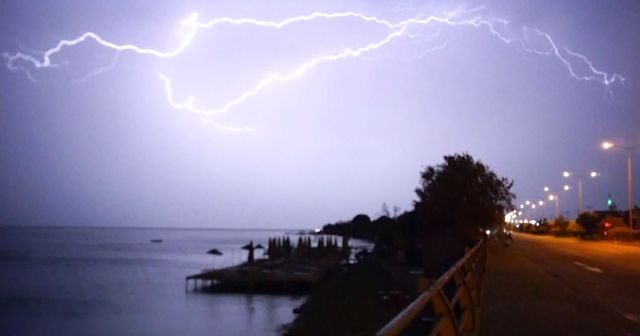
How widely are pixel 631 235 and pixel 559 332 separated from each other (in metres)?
56.9

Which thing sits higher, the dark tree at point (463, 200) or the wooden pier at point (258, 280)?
the dark tree at point (463, 200)

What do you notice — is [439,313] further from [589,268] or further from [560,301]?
[589,268]

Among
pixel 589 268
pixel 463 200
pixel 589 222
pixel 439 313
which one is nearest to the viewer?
pixel 439 313

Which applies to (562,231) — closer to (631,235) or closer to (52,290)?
(631,235)

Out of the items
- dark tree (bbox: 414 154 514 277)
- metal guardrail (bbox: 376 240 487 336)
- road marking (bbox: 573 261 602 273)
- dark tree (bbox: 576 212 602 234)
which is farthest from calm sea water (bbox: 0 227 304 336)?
metal guardrail (bbox: 376 240 487 336)

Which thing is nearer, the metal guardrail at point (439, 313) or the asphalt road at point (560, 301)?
the metal guardrail at point (439, 313)

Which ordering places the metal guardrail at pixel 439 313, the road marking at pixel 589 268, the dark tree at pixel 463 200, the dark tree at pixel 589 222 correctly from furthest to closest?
the dark tree at pixel 589 222
the dark tree at pixel 463 200
the road marking at pixel 589 268
the metal guardrail at pixel 439 313

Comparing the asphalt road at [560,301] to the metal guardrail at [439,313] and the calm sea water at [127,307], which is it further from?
the calm sea water at [127,307]

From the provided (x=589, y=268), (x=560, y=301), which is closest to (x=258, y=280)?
(x=589, y=268)

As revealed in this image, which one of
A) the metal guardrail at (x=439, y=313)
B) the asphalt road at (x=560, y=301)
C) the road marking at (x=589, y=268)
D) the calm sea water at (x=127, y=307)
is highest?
the metal guardrail at (x=439, y=313)

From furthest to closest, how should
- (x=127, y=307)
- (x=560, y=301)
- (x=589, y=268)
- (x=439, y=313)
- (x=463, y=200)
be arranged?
(x=127, y=307) → (x=463, y=200) → (x=589, y=268) → (x=560, y=301) → (x=439, y=313)

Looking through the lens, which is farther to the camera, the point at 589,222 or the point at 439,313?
the point at 589,222

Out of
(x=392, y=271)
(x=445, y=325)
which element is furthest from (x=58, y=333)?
(x=445, y=325)

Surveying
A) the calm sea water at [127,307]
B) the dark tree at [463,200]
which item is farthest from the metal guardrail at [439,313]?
the calm sea water at [127,307]
